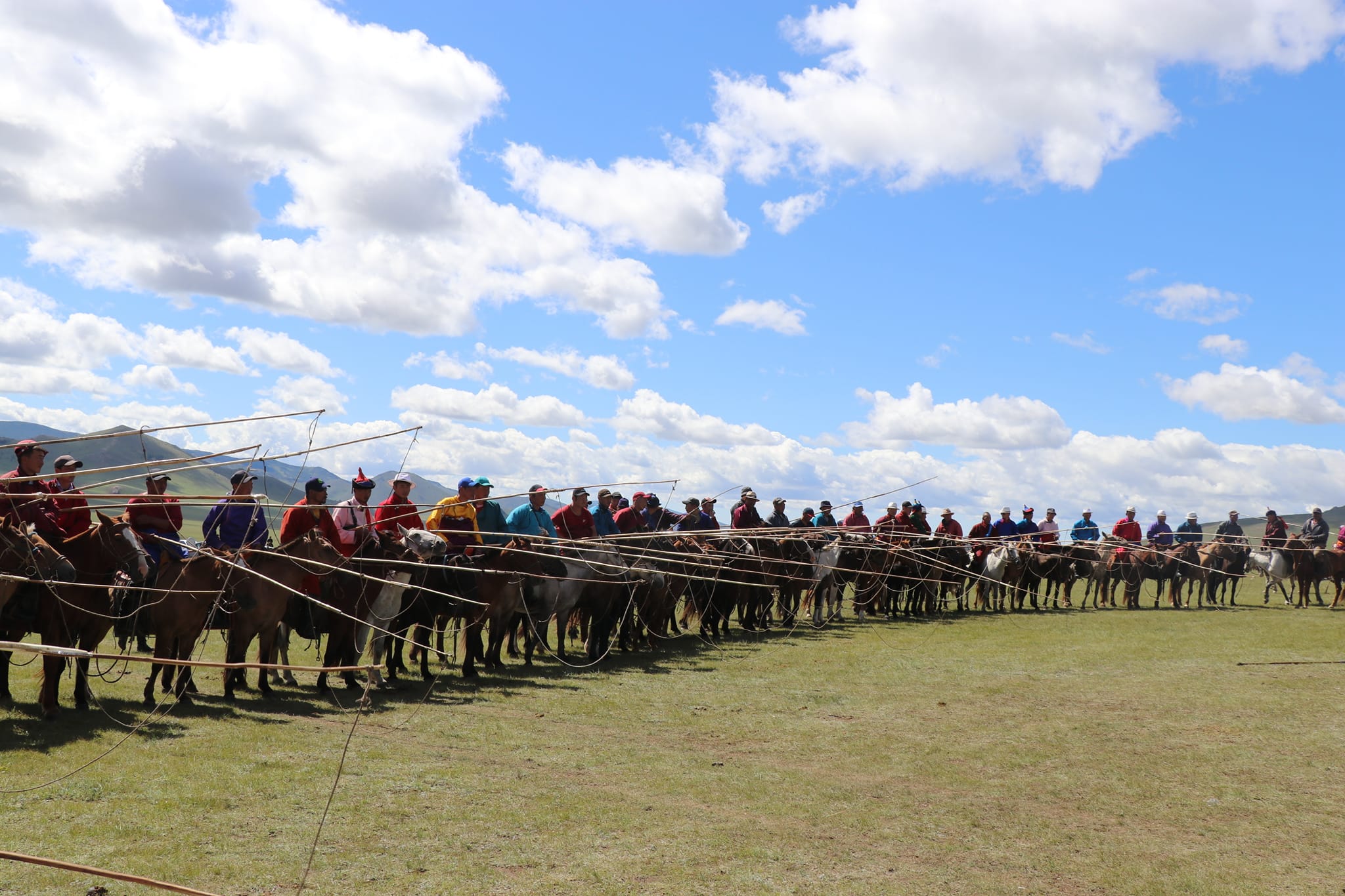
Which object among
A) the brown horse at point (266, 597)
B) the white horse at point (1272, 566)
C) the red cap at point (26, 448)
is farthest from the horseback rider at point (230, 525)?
the white horse at point (1272, 566)

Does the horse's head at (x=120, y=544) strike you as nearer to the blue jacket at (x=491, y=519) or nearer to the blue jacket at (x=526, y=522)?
the blue jacket at (x=491, y=519)

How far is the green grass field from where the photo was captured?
228 inches

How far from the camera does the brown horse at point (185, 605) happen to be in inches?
393

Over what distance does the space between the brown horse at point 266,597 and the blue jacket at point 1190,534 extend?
22902mm

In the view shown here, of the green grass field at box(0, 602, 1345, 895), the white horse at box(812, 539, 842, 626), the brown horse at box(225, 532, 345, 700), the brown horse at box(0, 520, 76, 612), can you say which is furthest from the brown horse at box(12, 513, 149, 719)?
the white horse at box(812, 539, 842, 626)

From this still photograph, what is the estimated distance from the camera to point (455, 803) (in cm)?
701

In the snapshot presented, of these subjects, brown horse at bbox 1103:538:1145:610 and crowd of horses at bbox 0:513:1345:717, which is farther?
brown horse at bbox 1103:538:1145:610

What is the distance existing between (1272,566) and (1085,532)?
15.2ft

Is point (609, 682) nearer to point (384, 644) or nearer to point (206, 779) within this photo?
point (384, 644)

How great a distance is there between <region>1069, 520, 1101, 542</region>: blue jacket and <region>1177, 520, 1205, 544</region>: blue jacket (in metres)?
A: 1.99

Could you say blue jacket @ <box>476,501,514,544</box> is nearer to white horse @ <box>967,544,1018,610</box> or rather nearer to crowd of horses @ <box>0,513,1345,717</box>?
crowd of horses @ <box>0,513,1345,717</box>

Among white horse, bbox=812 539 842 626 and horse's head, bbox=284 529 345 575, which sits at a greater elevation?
horse's head, bbox=284 529 345 575

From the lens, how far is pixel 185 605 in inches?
396

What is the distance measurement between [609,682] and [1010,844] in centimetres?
695
